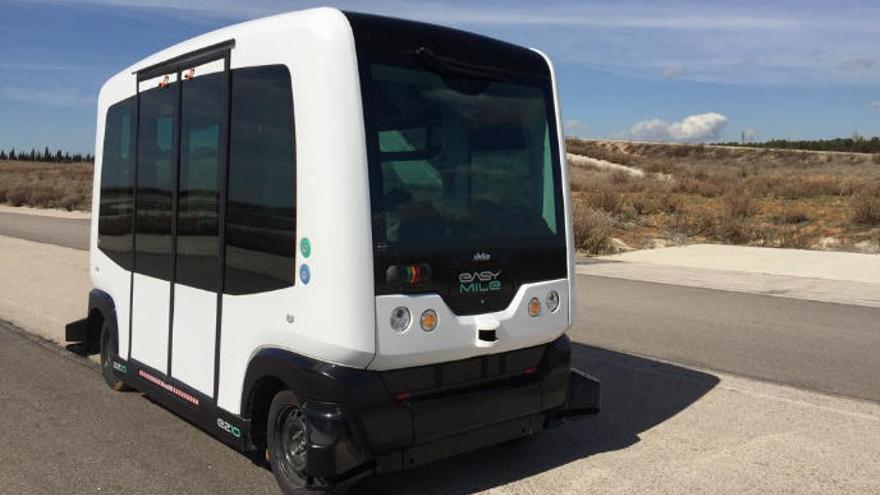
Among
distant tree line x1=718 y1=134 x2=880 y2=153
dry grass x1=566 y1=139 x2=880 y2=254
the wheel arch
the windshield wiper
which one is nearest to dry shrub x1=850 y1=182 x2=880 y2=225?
dry grass x1=566 y1=139 x2=880 y2=254

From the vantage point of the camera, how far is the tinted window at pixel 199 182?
4.39 metres

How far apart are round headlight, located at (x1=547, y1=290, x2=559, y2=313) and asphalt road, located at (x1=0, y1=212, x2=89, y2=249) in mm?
16494

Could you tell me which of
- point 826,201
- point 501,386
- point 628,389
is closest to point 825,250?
point 826,201

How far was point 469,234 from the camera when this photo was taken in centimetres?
416

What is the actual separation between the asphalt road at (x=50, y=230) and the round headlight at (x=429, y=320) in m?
16.7

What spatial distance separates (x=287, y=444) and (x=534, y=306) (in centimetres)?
151

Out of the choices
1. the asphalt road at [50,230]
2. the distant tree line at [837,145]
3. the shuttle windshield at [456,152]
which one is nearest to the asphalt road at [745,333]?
the shuttle windshield at [456,152]

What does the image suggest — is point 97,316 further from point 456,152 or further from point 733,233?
point 733,233

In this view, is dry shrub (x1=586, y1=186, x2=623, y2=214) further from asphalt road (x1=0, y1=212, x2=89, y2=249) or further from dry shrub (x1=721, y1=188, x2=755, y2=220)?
asphalt road (x1=0, y1=212, x2=89, y2=249)

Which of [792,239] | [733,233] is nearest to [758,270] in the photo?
[792,239]

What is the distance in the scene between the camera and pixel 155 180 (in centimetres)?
509

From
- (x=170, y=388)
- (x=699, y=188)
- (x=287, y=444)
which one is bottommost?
(x=287, y=444)

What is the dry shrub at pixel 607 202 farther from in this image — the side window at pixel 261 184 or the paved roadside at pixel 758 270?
the side window at pixel 261 184

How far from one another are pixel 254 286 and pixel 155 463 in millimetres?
1370
